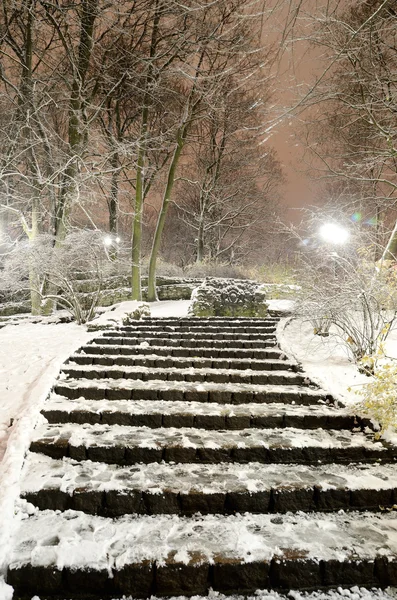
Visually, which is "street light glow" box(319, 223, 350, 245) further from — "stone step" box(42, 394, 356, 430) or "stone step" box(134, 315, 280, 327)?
"stone step" box(42, 394, 356, 430)

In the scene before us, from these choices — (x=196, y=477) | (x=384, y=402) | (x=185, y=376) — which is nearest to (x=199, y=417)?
(x=196, y=477)

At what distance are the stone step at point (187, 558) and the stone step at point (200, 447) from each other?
65 cm

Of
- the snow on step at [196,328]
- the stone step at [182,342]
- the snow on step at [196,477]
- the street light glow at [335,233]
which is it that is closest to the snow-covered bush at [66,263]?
the snow on step at [196,328]

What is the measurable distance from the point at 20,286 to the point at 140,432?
8.73m

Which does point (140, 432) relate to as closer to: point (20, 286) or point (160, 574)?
point (160, 574)

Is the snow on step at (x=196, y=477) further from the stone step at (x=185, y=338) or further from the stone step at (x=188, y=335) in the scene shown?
the stone step at (x=188, y=335)

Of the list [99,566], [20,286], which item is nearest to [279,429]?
[99,566]

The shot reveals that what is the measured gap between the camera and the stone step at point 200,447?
10.4ft

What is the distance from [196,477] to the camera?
2945 millimetres

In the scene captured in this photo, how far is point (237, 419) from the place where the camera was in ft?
12.2

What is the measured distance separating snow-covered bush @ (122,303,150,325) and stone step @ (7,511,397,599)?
233 inches

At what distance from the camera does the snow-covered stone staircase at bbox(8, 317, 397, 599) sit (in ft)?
7.30

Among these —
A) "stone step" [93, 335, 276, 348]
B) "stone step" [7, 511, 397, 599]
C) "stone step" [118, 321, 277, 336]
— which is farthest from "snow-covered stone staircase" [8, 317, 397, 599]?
"stone step" [118, 321, 277, 336]

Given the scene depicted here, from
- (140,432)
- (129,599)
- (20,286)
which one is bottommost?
(129,599)
